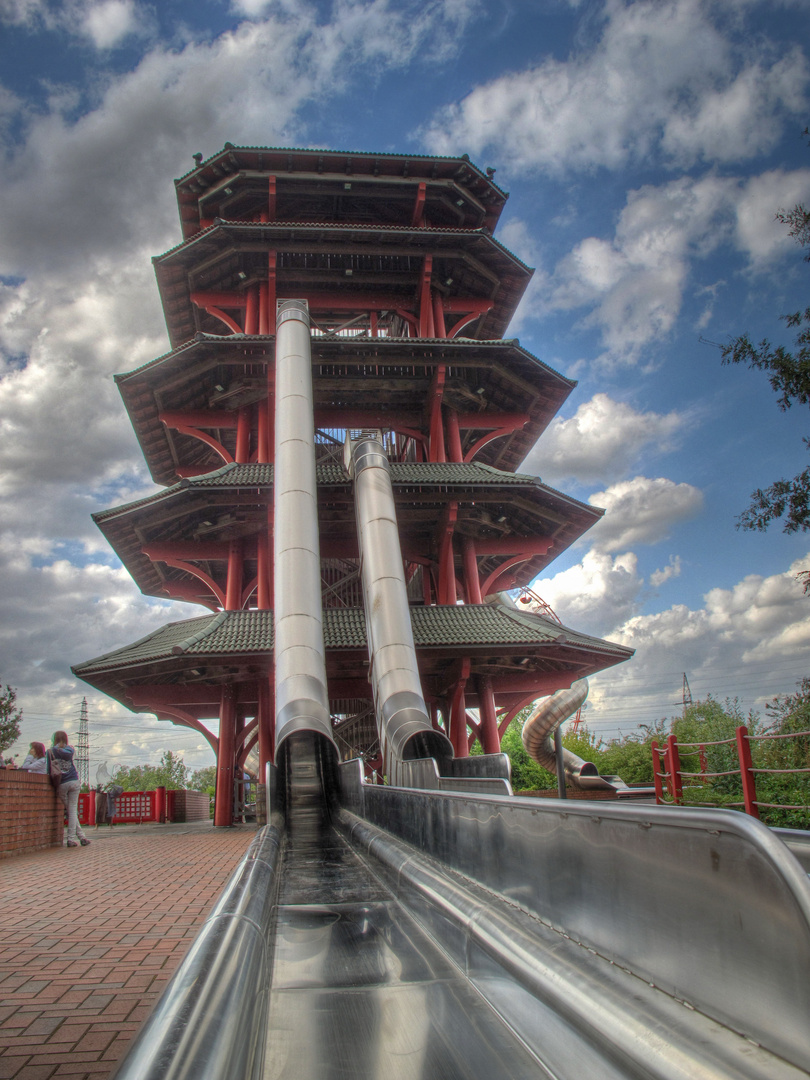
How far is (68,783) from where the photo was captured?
10461mm

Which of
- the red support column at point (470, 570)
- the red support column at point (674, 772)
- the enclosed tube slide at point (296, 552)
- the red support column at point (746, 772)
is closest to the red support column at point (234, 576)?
the enclosed tube slide at point (296, 552)

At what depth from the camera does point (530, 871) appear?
263 cm

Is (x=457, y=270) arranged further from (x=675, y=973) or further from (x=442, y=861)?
(x=675, y=973)

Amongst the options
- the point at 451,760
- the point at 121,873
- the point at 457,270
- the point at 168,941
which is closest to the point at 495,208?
the point at 457,270

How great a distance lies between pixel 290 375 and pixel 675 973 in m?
14.8

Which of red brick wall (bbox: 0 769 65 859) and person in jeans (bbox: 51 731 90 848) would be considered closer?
red brick wall (bbox: 0 769 65 859)

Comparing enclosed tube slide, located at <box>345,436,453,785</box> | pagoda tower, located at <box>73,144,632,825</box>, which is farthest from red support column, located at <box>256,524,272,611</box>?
enclosed tube slide, located at <box>345,436,453,785</box>

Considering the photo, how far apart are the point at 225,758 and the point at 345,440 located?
8.58 metres

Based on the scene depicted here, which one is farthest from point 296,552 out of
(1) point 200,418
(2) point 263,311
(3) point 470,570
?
(2) point 263,311

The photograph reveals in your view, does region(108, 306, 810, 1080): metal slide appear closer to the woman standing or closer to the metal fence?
the metal fence

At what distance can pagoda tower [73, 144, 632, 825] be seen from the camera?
14.4 metres

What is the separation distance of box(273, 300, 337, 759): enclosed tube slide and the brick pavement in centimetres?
345

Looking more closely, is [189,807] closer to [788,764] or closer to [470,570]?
[470,570]

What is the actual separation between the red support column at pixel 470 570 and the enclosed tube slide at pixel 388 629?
339 centimetres
